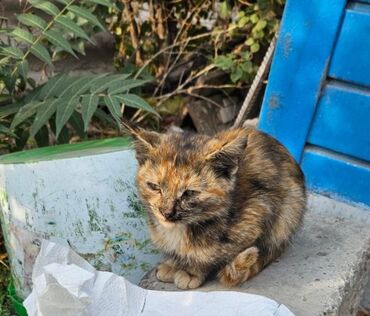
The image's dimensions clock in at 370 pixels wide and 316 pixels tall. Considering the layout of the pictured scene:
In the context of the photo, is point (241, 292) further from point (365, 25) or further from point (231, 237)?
point (365, 25)

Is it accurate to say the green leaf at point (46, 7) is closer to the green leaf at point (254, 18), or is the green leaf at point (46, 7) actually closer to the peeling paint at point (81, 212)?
the peeling paint at point (81, 212)

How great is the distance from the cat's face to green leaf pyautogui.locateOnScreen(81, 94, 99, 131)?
25.3 inches

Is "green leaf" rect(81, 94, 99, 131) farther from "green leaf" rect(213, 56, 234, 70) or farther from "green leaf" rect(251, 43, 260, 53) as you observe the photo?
"green leaf" rect(251, 43, 260, 53)

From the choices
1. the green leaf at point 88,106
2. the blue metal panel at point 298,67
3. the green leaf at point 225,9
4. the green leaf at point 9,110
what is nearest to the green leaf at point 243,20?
the green leaf at point 225,9

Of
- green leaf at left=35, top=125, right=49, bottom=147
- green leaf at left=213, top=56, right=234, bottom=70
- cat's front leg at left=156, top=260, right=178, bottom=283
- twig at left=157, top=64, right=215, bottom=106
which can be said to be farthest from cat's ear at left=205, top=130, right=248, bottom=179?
twig at left=157, top=64, right=215, bottom=106

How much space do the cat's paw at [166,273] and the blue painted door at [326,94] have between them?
108cm

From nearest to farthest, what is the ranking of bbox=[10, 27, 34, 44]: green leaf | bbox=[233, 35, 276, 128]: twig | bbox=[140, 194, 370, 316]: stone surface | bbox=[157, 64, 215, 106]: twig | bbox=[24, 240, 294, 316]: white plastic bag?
bbox=[24, 240, 294, 316]: white plastic bag < bbox=[140, 194, 370, 316]: stone surface < bbox=[10, 27, 34, 44]: green leaf < bbox=[233, 35, 276, 128]: twig < bbox=[157, 64, 215, 106]: twig

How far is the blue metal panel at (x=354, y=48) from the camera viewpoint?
2.66m

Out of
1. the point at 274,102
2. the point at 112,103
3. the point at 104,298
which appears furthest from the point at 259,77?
the point at 104,298

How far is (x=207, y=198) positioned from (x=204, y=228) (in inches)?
5.8

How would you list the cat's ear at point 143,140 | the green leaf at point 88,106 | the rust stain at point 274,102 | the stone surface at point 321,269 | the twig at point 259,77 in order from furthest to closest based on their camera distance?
the twig at point 259,77 → the rust stain at point 274,102 → the green leaf at point 88,106 → the stone surface at point 321,269 → the cat's ear at point 143,140

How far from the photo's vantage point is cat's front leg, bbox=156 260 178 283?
7.36 feet

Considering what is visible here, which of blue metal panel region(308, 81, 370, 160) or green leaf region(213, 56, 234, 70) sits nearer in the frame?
blue metal panel region(308, 81, 370, 160)

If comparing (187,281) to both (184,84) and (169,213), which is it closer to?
(169,213)
